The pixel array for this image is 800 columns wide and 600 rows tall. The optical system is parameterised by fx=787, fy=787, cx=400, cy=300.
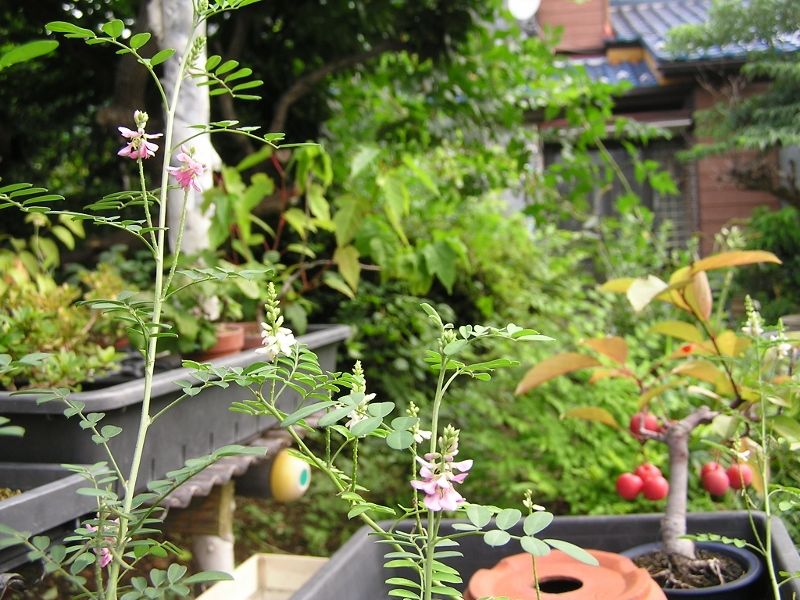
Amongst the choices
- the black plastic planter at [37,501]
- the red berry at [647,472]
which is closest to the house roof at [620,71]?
the red berry at [647,472]

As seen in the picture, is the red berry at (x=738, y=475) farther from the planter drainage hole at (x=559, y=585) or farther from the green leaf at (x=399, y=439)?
the green leaf at (x=399, y=439)

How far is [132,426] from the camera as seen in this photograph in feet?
3.64

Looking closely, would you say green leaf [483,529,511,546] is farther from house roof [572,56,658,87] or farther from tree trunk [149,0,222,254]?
house roof [572,56,658,87]

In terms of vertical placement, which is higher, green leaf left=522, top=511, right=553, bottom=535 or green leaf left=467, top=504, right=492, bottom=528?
green leaf left=467, top=504, right=492, bottom=528

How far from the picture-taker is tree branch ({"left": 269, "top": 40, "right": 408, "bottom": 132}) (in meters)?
2.40

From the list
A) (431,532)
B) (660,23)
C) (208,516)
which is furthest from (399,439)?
(660,23)

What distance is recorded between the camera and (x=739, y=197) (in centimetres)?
490

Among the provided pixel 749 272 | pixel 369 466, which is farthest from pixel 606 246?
pixel 369 466

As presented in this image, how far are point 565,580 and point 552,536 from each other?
0.55ft

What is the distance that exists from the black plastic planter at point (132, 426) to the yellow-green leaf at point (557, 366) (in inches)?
18.3

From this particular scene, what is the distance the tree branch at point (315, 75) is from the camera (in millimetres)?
2404

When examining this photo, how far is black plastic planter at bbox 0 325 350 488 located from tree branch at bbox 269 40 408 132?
1208 mm

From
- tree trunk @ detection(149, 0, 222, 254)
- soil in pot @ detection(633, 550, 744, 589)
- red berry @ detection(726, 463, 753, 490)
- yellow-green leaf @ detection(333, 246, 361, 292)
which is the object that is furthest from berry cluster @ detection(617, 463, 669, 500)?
tree trunk @ detection(149, 0, 222, 254)

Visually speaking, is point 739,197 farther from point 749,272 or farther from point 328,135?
point 328,135
